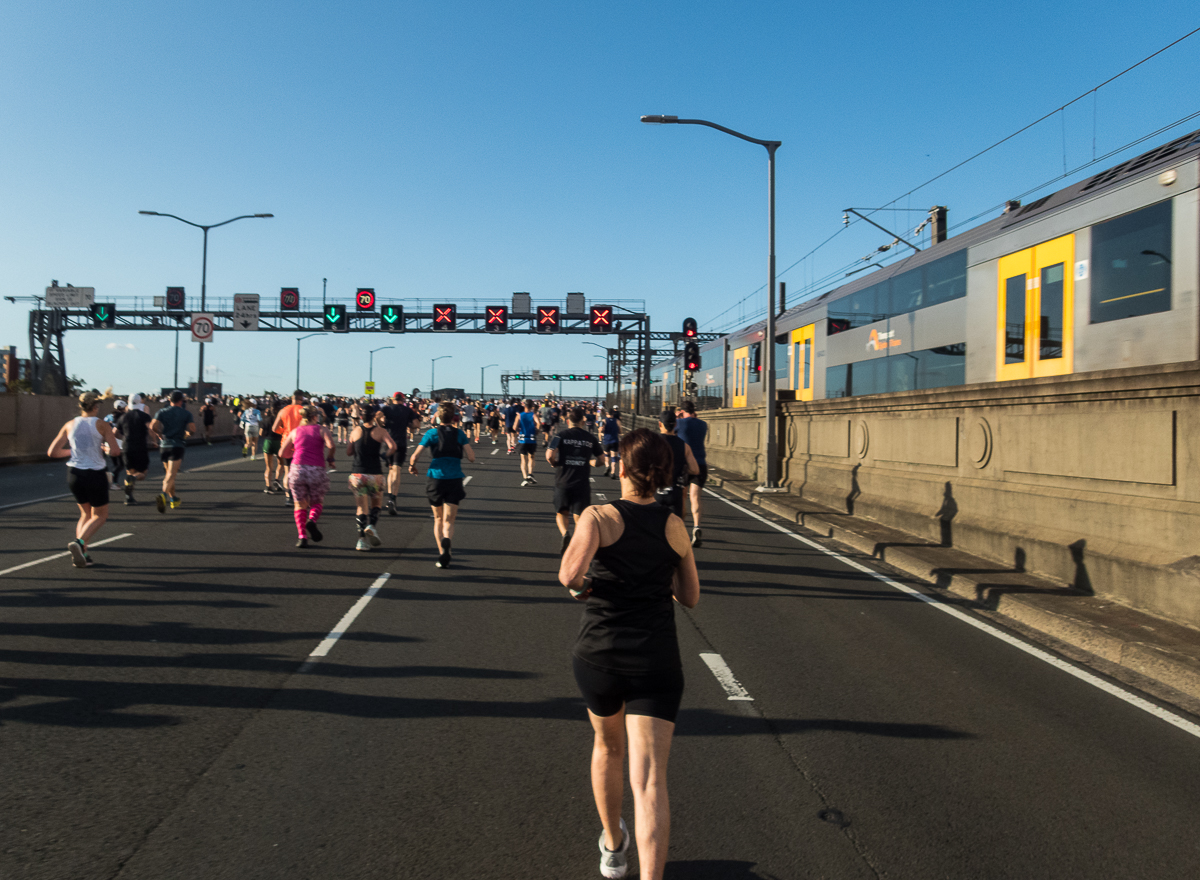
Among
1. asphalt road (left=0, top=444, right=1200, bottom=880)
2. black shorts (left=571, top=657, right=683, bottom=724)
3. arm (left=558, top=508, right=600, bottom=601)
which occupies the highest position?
arm (left=558, top=508, right=600, bottom=601)

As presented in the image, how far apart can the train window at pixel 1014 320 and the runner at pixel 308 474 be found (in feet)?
33.1

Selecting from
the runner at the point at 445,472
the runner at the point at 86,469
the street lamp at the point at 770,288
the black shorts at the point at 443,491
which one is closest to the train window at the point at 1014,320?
the street lamp at the point at 770,288

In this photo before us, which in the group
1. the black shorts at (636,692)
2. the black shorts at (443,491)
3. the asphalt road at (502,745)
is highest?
the black shorts at (443,491)

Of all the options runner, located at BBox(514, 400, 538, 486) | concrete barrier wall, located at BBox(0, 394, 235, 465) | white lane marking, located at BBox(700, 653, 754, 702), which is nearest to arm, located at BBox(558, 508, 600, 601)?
white lane marking, located at BBox(700, 653, 754, 702)

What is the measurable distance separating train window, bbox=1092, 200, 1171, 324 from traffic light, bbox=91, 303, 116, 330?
45.1m

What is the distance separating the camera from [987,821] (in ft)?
13.0

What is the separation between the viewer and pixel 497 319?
149ft

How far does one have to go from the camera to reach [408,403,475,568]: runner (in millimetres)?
10039

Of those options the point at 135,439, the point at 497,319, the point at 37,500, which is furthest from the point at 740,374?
the point at 37,500

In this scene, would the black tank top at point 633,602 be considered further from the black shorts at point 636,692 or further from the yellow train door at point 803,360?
the yellow train door at point 803,360

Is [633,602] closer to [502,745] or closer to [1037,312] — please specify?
[502,745]

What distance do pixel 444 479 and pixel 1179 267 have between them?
8609 millimetres

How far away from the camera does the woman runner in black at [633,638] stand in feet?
10.4

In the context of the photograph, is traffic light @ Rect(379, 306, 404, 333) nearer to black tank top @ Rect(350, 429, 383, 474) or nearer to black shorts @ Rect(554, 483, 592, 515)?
black tank top @ Rect(350, 429, 383, 474)
